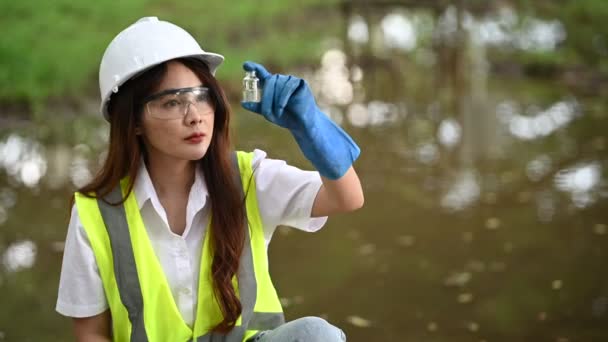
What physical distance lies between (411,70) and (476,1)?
9.73 ft

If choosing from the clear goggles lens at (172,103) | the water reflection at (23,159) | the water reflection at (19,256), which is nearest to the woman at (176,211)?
the clear goggles lens at (172,103)

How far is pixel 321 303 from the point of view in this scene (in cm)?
365

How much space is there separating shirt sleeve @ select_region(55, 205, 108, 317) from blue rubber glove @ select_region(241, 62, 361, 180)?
0.47 metres

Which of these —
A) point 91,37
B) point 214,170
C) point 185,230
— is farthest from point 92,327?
point 91,37

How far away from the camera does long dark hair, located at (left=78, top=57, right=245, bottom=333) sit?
188 centimetres

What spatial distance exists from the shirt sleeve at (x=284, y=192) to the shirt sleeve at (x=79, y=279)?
395 mm

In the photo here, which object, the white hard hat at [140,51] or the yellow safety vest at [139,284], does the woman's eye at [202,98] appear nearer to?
the white hard hat at [140,51]

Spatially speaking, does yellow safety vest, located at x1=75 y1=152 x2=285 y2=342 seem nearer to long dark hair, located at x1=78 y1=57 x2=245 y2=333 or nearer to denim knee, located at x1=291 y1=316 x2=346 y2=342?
long dark hair, located at x1=78 y1=57 x2=245 y2=333

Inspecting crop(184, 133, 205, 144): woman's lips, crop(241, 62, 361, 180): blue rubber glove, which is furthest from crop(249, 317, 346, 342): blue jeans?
crop(184, 133, 205, 144): woman's lips

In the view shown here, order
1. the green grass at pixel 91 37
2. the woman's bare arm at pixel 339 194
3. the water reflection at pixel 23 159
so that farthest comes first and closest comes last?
the green grass at pixel 91 37 → the water reflection at pixel 23 159 → the woman's bare arm at pixel 339 194

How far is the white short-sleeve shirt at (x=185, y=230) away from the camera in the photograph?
1852 mm

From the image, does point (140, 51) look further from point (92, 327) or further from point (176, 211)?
point (92, 327)

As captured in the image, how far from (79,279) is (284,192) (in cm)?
47

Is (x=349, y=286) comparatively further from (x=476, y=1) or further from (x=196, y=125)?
(x=476, y=1)
